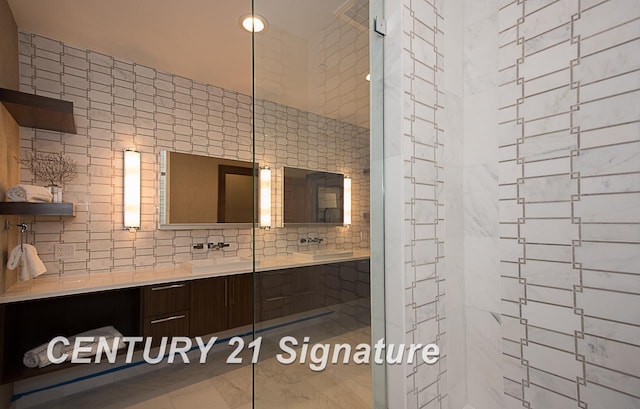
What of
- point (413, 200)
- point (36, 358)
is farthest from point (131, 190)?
point (413, 200)

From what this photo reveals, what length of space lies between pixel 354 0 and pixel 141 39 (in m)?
2.03

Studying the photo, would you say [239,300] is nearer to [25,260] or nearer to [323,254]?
[25,260]

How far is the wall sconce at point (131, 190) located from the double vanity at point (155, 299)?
463 mm

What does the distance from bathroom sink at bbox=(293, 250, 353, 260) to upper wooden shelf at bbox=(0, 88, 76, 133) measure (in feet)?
6.92

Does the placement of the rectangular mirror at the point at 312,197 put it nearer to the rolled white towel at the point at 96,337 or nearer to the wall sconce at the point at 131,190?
the rolled white towel at the point at 96,337

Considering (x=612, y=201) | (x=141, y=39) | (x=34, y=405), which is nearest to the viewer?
(x=612, y=201)

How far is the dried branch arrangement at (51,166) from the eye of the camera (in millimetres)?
2266

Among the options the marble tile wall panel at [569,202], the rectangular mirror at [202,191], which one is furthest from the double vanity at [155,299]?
the marble tile wall panel at [569,202]

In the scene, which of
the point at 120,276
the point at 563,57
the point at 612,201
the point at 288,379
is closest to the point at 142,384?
the point at 120,276

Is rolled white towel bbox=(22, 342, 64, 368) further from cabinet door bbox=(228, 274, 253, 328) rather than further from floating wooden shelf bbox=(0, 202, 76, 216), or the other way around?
cabinet door bbox=(228, 274, 253, 328)

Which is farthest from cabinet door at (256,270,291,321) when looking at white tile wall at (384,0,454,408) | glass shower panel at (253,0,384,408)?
white tile wall at (384,0,454,408)

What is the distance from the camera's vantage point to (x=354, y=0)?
1248 millimetres

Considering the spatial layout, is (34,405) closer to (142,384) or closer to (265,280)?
(142,384)

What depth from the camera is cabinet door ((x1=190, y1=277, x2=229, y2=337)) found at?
250 centimetres
